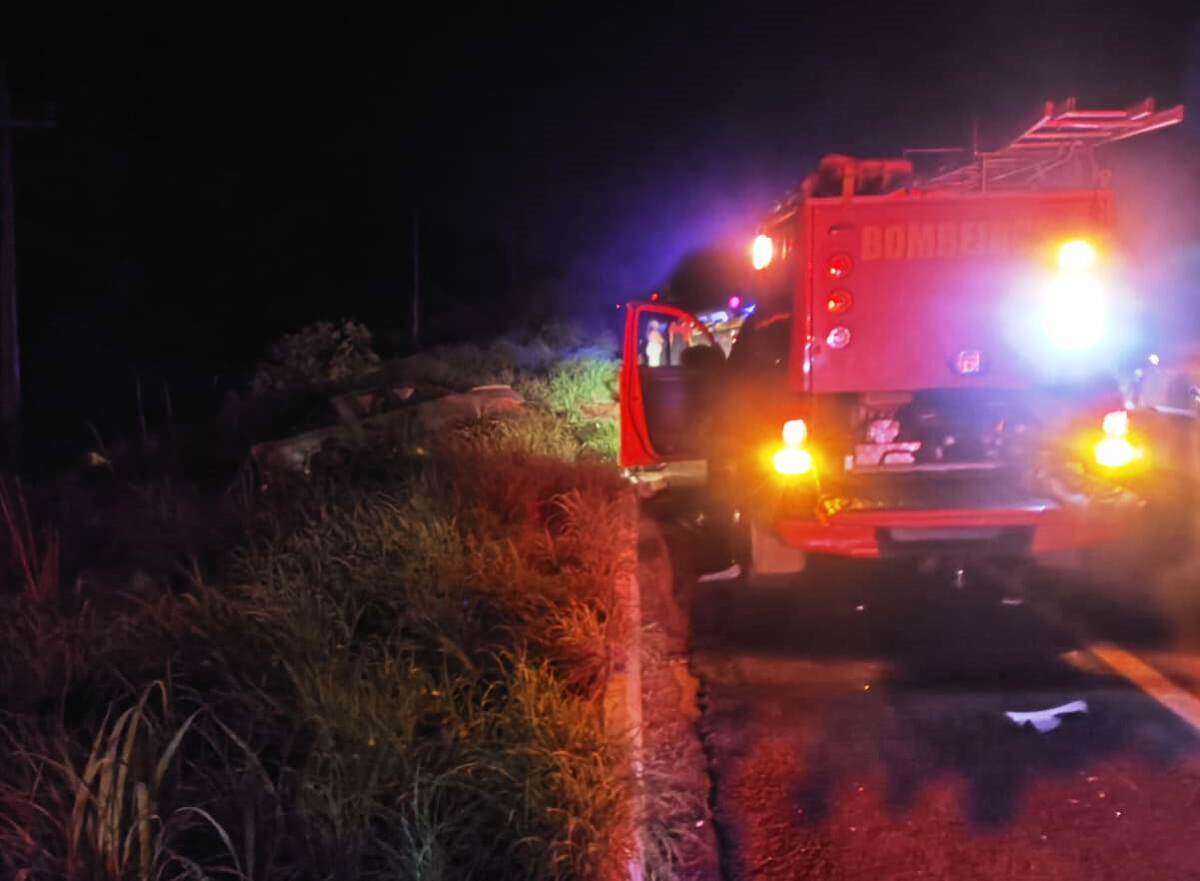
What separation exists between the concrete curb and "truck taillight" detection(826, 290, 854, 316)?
1.98 meters

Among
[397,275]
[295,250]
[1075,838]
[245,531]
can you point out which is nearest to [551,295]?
[397,275]

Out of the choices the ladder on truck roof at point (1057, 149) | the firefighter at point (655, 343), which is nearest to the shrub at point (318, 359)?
the firefighter at point (655, 343)

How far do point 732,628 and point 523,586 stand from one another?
1454 millimetres

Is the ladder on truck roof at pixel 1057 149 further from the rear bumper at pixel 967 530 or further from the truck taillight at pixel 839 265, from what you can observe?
the rear bumper at pixel 967 530

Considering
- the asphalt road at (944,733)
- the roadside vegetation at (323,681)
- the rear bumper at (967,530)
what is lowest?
the asphalt road at (944,733)

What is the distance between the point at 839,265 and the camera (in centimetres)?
748

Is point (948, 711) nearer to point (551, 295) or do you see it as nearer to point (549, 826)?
point (549, 826)

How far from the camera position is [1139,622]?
7.04m

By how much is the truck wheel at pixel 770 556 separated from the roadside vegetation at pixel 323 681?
903 mm

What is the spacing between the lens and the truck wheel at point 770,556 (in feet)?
25.1

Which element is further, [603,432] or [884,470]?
[603,432]

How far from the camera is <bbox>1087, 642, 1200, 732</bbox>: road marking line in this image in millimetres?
5625

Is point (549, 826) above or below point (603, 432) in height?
below

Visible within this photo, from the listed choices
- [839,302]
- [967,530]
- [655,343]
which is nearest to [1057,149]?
[839,302]
